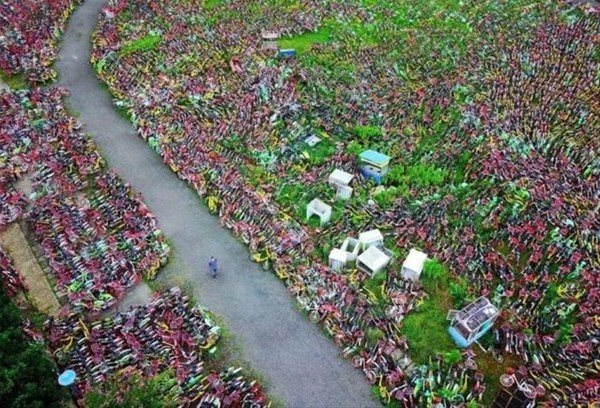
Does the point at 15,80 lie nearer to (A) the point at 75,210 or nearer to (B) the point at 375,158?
(A) the point at 75,210

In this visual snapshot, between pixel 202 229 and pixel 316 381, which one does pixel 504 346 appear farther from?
pixel 202 229

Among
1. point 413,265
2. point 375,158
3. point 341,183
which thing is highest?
point 375,158

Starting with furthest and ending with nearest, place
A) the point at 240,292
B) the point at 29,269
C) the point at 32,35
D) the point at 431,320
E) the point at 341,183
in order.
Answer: the point at 32,35 < the point at 341,183 < the point at 29,269 < the point at 240,292 < the point at 431,320

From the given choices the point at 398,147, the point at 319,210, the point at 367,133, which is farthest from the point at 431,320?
the point at 367,133

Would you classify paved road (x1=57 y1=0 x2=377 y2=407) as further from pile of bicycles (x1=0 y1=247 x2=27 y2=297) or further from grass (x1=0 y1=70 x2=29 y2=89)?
grass (x1=0 y1=70 x2=29 y2=89)

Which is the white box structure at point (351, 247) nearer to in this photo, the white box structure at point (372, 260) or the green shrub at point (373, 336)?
the white box structure at point (372, 260)

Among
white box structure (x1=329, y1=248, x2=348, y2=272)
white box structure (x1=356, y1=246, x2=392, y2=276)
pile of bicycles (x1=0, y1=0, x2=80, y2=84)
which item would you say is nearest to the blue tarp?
white box structure (x1=356, y1=246, x2=392, y2=276)

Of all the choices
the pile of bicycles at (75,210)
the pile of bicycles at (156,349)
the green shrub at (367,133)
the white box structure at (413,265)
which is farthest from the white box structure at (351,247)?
the green shrub at (367,133)
